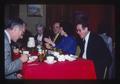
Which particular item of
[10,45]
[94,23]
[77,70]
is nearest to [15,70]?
[10,45]

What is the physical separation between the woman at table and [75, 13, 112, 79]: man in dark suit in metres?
0.13

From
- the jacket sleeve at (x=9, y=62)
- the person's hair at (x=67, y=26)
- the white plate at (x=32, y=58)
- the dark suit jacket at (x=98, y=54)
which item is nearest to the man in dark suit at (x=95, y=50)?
the dark suit jacket at (x=98, y=54)

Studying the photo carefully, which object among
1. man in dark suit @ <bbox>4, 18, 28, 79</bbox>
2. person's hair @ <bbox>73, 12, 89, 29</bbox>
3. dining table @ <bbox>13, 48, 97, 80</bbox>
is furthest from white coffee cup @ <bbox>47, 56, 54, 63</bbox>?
person's hair @ <bbox>73, 12, 89, 29</bbox>

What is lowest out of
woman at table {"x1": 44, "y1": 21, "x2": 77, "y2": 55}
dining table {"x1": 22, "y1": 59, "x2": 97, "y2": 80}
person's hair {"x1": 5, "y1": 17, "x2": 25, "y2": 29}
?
dining table {"x1": 22, "y1": 59, "x2": 97, "y2": 80}

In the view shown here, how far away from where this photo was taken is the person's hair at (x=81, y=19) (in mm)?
6680

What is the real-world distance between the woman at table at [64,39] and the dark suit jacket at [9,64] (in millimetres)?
517

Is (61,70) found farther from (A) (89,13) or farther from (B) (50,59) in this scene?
(A) (89,13)

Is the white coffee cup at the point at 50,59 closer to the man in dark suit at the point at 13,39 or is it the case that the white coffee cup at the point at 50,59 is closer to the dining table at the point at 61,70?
the dining table at the point at 61,70

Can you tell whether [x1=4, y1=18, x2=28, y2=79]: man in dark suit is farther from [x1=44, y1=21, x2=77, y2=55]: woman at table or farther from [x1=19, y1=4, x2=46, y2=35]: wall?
[x1=44, y1=21, x2=77, y2=55]: woman at table

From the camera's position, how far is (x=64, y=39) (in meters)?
6.68

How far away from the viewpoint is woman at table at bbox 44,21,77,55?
21.9 feet

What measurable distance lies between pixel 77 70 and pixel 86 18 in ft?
2.54

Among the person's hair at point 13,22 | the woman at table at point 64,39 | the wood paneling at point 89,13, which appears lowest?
the woman at table at point 64,39

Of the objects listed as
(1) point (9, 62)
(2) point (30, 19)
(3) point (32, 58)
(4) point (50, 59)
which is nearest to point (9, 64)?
(1) point (9, 62)
